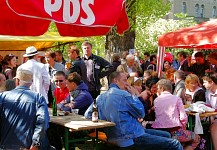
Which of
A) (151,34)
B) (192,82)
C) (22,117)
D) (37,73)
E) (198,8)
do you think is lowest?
(22,117)

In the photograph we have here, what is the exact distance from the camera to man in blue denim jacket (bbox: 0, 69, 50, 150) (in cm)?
464

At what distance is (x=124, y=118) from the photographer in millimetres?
5270

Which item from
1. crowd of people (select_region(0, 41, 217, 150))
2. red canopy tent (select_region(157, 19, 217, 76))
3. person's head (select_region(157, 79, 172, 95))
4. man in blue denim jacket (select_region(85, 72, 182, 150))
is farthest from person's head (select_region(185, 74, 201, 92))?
man in blue denim jacket (select_region(85, 72, 182, 150))

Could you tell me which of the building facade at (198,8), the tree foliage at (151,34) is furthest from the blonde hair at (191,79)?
the building facade at (198,8)

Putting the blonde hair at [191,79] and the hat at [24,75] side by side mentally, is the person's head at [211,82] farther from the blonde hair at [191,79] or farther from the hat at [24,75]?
the hat at [24,75]

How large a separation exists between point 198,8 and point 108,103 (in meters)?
60.7

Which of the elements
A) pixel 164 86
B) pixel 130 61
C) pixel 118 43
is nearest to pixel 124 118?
pixel 164 86

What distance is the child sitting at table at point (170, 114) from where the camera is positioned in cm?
605

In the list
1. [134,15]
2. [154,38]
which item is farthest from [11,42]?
[154,38]

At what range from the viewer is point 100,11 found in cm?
507

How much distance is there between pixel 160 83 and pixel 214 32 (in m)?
2.71

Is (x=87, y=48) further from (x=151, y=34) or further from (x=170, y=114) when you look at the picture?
(x=151, y=34)

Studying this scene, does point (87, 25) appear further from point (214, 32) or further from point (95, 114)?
point (214, 32)

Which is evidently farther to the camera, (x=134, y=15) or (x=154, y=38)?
(x=154, y=38)
